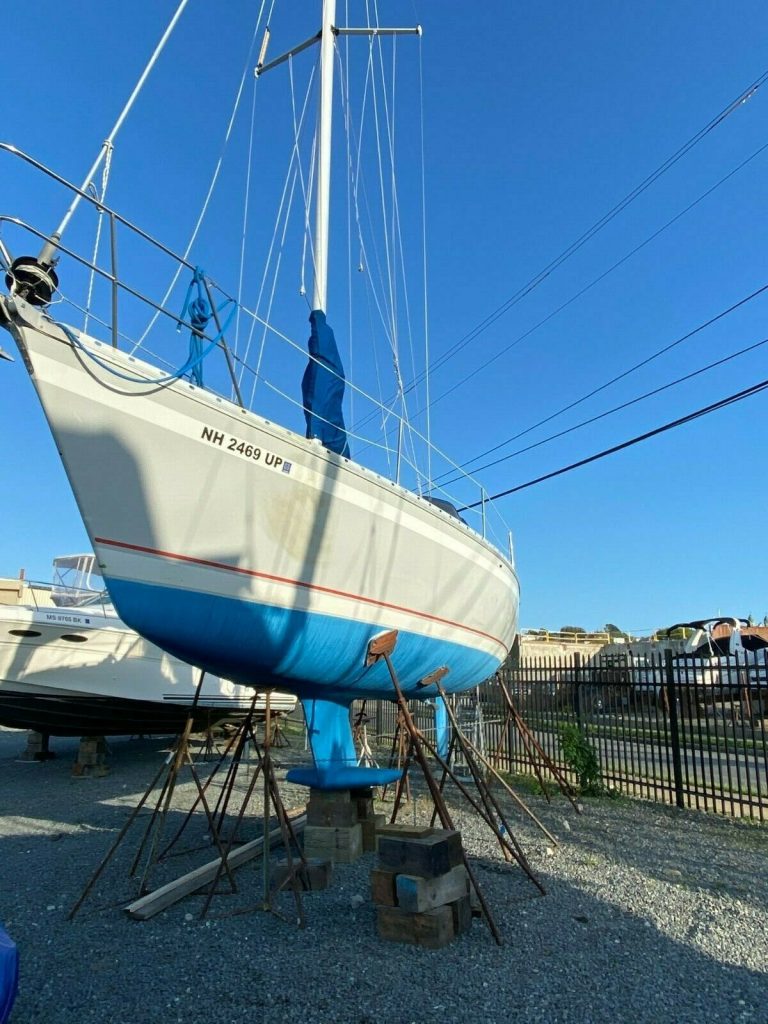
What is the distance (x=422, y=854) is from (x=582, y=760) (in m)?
5.89

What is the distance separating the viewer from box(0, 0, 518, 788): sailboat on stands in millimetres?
4441

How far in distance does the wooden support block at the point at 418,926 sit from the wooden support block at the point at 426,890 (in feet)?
0.16

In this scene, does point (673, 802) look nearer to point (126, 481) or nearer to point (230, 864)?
point (230, 864)

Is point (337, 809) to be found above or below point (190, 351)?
below

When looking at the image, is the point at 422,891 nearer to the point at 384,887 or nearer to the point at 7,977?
the point at 384,887

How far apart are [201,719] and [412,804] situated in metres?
5.68

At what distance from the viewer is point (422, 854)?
4332 millimetres

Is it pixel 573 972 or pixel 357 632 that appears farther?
pixel 357 632

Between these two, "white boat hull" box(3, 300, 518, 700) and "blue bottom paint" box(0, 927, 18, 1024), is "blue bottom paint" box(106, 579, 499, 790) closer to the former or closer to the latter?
"white boat hull" box(3, 300, 518, 700)

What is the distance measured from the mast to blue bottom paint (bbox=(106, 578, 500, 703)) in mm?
3241

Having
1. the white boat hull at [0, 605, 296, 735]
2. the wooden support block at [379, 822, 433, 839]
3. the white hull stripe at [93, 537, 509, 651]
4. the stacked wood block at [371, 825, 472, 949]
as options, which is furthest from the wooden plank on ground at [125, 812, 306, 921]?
the white boat hull at [0, 605, 296, 735]

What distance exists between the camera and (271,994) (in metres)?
3.68

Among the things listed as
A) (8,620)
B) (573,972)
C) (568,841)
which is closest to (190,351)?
(573,972)

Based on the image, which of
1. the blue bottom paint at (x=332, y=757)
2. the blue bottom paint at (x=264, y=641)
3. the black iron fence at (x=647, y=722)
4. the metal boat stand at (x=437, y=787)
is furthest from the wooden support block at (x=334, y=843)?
the black iron fence at (x=647, y=722)
